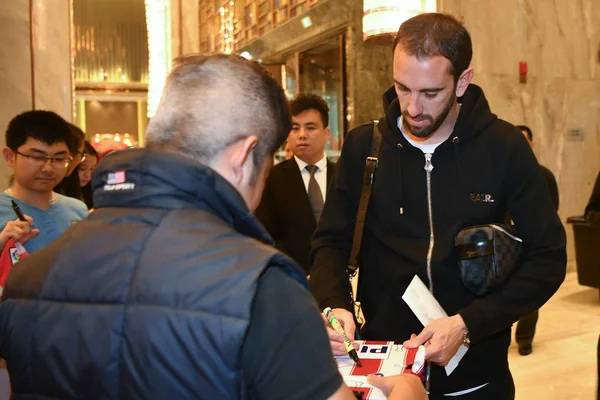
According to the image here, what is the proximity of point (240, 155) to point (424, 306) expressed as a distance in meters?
0.94

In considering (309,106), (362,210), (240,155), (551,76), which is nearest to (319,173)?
(309,106)

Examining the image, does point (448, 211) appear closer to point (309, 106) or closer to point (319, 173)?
→ point (319, 173)

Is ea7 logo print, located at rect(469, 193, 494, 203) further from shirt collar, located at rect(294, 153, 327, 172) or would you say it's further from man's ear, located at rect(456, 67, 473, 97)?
shirt collar, located at rect(294, 153, 327, 172)

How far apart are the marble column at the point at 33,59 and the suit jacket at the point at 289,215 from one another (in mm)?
2519

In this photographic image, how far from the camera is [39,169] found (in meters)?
2.85

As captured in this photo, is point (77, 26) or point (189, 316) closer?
point (189, 316)

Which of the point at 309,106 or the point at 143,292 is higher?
the point at 309,106

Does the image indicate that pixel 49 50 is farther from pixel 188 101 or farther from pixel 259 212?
pixel 188 101

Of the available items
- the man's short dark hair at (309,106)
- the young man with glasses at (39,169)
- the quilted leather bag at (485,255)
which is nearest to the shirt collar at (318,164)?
the man's short dark hair at (309,106)

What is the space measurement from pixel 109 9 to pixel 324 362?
61.9 feet

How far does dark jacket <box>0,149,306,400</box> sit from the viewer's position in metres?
0.88

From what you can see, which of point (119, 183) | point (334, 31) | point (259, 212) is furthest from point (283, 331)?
point (334, 31)

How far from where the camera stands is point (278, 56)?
873 cm

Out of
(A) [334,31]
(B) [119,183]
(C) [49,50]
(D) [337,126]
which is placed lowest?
(B) [119,183]
